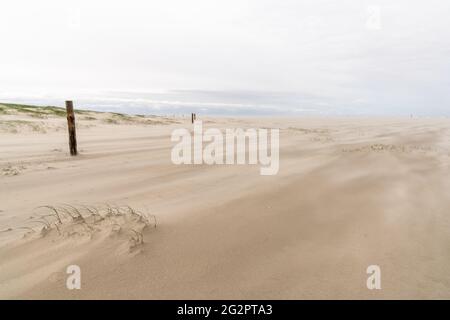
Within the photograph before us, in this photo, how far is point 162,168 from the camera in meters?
A: 7.88

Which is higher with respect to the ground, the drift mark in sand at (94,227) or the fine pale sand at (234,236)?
the drift mark in sand at (94,227)

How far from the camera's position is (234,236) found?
382 centimetres

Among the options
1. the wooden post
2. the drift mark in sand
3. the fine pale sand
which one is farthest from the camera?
the wooden post

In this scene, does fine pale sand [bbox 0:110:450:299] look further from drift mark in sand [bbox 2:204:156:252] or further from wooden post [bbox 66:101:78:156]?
wooden post [bbox 66:101:78:156]

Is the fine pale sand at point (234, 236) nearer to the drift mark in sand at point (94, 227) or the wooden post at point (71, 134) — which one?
the drift mark in sand at point (94, 227)

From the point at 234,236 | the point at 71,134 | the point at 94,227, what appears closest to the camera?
the point at 94,227

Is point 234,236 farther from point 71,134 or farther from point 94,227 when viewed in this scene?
point 71,134

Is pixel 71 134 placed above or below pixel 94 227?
above

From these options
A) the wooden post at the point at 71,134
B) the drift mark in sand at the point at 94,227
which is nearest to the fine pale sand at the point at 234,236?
the drift mark in sand at the point at 94,227

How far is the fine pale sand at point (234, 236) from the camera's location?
278cm

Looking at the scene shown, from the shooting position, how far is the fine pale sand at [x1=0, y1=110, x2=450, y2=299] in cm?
278

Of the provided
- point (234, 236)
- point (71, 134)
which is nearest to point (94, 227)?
point (234, 236)

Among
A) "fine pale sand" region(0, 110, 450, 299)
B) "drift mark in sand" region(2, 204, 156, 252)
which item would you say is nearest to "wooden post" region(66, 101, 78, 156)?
"fine pale sand" region(0, 110, 450, 299)
